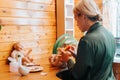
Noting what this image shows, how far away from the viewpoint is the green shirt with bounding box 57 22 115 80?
1.46 metres

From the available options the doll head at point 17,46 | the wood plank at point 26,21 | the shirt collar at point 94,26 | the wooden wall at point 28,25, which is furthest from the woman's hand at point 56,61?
the shirt collar at point 94,26

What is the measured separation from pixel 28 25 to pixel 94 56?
6.02 ft

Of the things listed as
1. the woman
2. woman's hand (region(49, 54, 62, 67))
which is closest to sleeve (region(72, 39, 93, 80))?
the woman

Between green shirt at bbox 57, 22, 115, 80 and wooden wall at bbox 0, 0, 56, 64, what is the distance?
1.47 metres

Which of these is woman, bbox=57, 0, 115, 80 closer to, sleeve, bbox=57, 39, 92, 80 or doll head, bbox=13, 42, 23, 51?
sleeve, bbox=57, 39, 92, 80

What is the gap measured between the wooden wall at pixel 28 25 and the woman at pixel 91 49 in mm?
1408

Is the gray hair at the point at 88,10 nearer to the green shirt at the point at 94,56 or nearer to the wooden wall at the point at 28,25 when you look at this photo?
the green shirt at the point at 94,56

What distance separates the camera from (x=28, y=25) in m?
3.16

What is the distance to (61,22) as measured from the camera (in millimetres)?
3615

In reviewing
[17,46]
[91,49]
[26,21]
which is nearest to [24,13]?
[26,21]

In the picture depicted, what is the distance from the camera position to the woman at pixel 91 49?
4.81 feet

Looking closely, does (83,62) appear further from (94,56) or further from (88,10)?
(88,10)

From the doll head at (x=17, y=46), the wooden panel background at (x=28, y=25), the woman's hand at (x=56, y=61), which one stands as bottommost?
the woman's hand at (x=56, y=61)

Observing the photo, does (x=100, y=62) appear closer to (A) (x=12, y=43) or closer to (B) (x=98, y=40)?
(B) (x=98, y=40)
